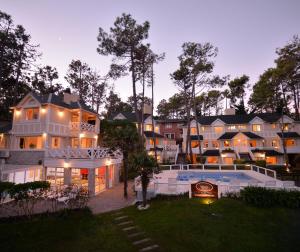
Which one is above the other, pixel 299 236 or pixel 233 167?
pixel 233 167

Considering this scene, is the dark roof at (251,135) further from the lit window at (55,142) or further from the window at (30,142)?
the window at (30,142)

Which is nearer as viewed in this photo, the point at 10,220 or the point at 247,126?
the point at 10,220

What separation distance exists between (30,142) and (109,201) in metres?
13.6

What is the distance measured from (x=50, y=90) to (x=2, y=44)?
14.7 metres

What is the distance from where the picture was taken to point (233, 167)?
25562mm

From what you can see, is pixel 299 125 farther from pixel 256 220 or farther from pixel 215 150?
pixel 256 220

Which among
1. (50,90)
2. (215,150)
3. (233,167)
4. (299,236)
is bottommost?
(299,236)

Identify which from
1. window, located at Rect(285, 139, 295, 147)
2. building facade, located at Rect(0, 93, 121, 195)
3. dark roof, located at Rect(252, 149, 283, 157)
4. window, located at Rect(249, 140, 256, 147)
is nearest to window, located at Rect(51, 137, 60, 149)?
building facade, located at Rect(0, 93, 121, 195)

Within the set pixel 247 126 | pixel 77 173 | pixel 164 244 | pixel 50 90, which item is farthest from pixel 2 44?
pixel 247 126

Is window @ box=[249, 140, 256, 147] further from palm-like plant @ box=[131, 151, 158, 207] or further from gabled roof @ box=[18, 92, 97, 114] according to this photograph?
gabled roof @ box=[18, 92, 97, 114]

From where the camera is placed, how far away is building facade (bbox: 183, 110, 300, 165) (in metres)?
35.3

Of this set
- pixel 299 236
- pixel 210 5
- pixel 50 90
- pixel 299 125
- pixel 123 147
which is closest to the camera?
pixel 299 236

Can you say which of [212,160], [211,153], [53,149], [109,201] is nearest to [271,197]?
[109,201]

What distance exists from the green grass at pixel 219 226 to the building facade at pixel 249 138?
73.0 feet
